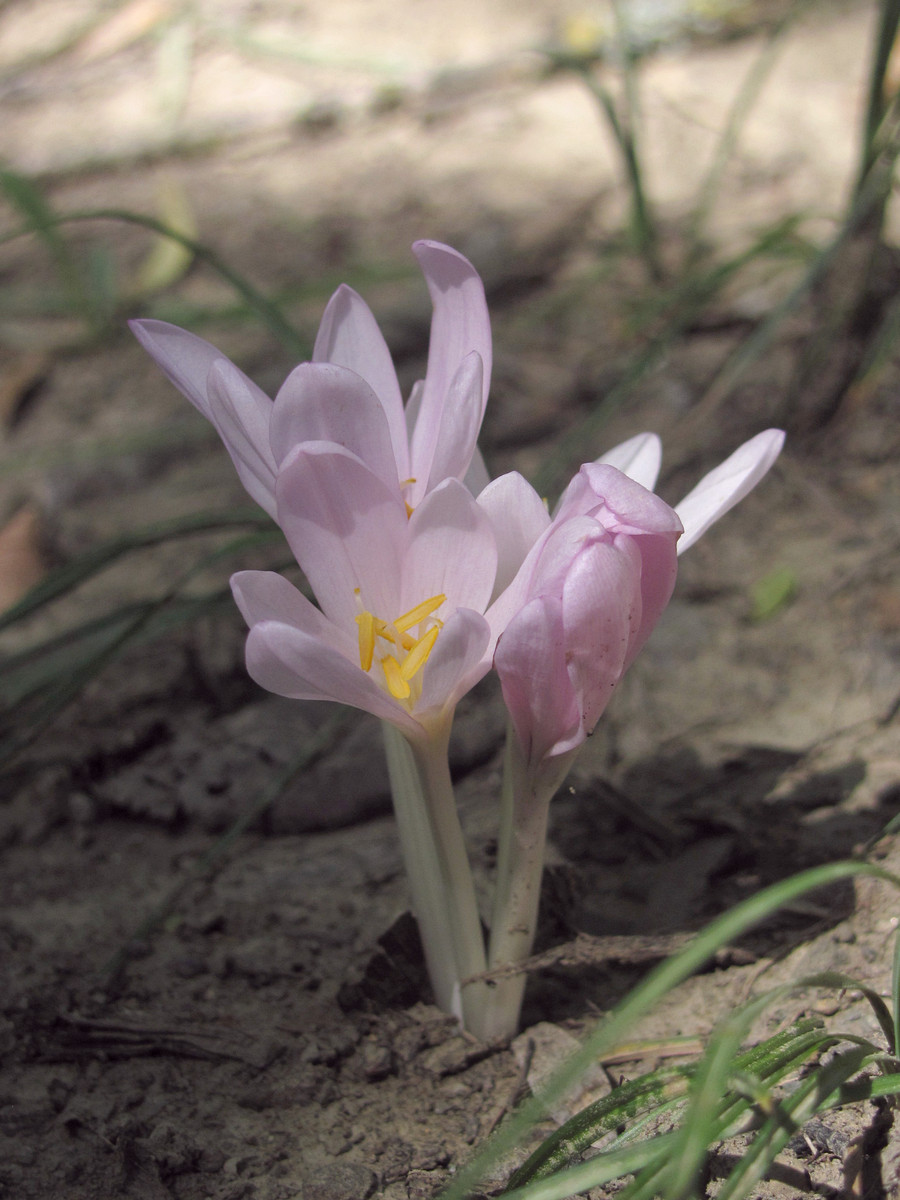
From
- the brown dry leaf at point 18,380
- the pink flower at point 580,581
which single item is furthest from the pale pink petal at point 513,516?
the brown dry leaf at point 18,380

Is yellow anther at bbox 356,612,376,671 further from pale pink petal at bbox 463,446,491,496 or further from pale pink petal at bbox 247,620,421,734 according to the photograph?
pale pink petal at bbox 463,446,491,496

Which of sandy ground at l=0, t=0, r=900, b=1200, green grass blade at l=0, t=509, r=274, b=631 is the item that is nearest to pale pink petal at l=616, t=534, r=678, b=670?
sandy ground at l=0, t=0, r=900, b=1200

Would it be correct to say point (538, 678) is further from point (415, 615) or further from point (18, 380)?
point (18, 380)

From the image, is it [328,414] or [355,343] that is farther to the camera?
[355,343]

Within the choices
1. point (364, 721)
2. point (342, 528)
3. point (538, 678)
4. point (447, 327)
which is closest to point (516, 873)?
point (538, 678)

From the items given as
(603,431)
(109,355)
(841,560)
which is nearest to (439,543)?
(841,560)

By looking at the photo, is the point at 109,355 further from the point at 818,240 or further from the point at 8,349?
the point at 818,240
